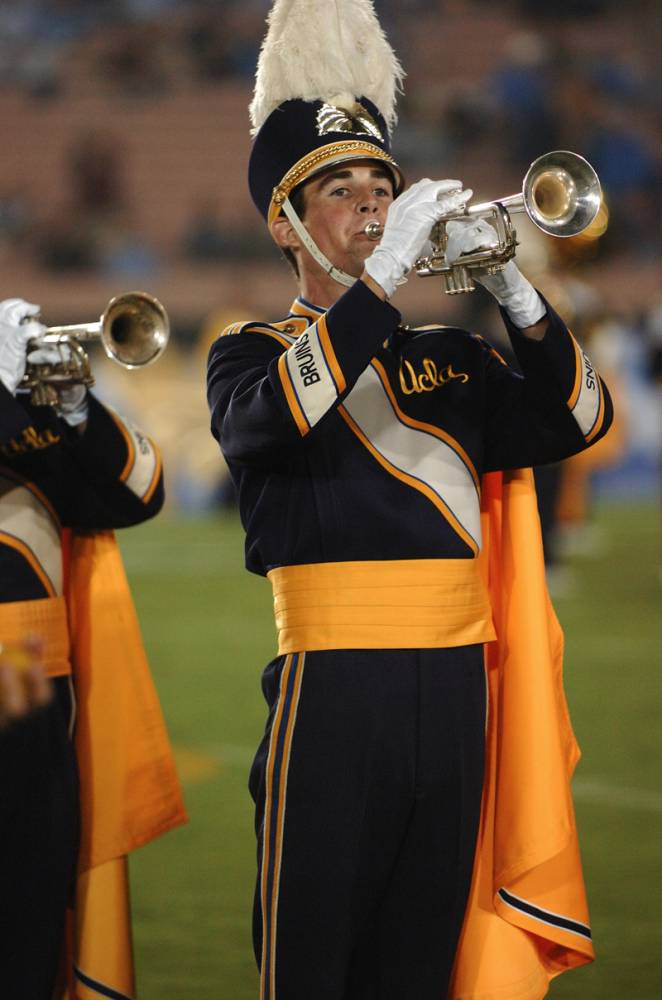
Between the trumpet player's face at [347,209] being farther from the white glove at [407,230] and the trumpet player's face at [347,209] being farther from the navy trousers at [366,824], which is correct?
the navy trousers at [366,824]

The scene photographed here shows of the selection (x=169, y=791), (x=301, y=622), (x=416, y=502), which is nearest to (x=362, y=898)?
(x=301, y=622)

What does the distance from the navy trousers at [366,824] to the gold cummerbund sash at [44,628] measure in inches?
28.7

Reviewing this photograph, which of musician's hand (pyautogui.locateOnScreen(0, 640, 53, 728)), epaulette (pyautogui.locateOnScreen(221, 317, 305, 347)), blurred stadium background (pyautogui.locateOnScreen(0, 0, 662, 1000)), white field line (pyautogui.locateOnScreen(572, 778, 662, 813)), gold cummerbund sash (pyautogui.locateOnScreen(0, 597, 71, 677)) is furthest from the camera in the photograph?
blurred stadium background (pyautogui.locateOnScreen(0, 0, 662, 1000))

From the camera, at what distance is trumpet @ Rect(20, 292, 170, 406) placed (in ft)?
9.12

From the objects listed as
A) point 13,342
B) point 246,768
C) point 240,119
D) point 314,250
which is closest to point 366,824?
point 314,250

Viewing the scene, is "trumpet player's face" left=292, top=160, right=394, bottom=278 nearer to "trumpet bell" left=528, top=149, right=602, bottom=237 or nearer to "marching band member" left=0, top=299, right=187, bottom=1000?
"trumpet bell" left=528, top=149, right=602, bottom=237

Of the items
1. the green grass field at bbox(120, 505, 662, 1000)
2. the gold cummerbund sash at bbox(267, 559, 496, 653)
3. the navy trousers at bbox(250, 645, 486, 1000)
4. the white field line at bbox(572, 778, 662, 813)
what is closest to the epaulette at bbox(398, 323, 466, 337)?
the gold cummerbund sash at bbox(267, 559, 496, 653)

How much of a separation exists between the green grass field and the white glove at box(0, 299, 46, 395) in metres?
1.46

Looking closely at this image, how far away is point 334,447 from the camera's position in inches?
90.7

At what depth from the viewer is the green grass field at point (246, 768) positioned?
11.7 ft

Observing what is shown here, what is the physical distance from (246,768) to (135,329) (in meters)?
2.65

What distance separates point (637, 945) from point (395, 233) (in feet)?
6.91

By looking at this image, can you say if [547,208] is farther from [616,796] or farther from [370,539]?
[616,796]

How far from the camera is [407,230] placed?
215cm
